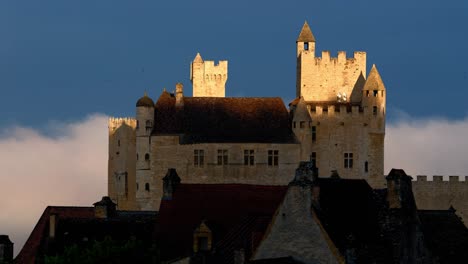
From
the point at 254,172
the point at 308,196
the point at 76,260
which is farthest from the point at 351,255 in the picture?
the point at 254,172

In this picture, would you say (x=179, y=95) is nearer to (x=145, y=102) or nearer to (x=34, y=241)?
(x=145, y=102)

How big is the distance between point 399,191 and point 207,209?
8.92 meters

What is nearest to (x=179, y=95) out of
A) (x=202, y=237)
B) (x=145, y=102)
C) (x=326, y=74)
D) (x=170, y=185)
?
(x=145, y=102)

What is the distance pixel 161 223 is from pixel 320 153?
43976 millimetres

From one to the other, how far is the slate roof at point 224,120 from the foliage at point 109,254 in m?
46.8

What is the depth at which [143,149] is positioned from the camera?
354 ft

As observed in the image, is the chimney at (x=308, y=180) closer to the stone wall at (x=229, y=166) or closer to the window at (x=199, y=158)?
the stone wall at (x=229, y=166)

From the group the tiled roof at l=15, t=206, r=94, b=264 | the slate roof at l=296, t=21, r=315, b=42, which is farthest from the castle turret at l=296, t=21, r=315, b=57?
the tiled roof at l=15, t=206, r=94, b=264

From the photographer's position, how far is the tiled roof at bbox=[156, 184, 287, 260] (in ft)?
200

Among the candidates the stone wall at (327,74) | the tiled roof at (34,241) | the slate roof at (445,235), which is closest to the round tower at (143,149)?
the stone wall at (327,74)

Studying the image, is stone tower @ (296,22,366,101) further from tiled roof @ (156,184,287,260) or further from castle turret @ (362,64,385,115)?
tiled roof @ (156,184,287,260)

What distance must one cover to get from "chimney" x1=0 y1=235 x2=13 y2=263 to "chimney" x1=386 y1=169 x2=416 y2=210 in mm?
16533

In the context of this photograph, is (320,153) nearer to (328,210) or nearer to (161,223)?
(161,223)

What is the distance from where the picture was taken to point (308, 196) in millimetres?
51719
